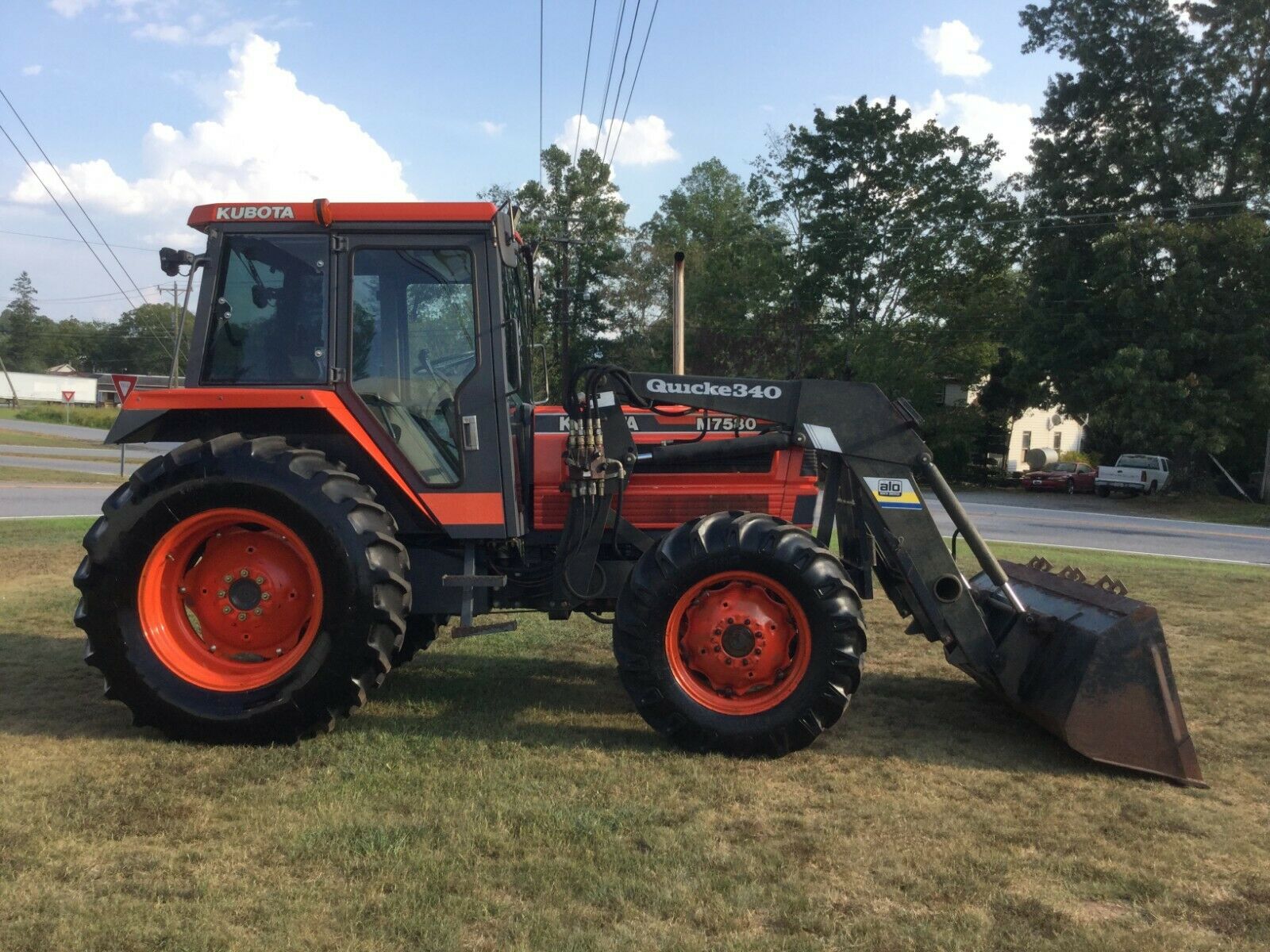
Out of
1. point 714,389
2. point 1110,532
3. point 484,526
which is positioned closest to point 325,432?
point 484,526

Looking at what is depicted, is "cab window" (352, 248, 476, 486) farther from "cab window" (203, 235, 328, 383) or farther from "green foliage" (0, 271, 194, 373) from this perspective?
"green foliage" (0, 271, 194, 373)

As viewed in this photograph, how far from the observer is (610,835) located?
3848mm

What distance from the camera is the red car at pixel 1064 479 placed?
34125mm

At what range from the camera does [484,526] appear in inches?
205

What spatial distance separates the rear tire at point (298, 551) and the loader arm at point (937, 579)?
1265 millimetres

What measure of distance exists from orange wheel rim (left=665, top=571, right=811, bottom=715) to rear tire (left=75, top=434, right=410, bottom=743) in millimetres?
1427

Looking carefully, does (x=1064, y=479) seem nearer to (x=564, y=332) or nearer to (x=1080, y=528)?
(x=1080, y=528)

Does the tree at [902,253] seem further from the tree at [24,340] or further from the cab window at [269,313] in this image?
the tree at [24,340]

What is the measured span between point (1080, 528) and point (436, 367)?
17156 mm

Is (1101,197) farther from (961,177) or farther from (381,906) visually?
(381,906)

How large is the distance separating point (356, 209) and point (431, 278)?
51cm

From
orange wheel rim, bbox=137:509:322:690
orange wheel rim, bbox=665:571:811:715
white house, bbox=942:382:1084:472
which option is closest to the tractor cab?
orange wheel rim, bbox=137:509:322:690

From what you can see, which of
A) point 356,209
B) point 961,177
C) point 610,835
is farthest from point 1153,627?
point 961,177

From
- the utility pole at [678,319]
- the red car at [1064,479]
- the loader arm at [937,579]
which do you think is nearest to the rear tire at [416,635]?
the loader arm at [937,579]
